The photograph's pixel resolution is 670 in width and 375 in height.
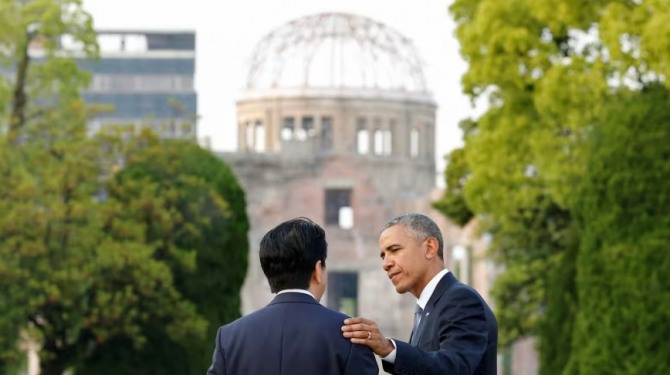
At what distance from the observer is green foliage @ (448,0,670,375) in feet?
94.6

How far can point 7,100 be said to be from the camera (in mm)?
37500

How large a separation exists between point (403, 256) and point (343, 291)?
265 feet

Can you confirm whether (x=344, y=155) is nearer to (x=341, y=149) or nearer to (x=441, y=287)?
(x=341, y=149)

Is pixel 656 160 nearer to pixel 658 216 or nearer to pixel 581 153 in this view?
pixel 658 216

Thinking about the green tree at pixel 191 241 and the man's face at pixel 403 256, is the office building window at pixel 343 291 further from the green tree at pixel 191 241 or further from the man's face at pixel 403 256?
the man's face at pixel 403 256

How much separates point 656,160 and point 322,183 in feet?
187

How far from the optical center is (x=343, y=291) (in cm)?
8900

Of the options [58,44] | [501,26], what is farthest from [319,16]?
[501,26]

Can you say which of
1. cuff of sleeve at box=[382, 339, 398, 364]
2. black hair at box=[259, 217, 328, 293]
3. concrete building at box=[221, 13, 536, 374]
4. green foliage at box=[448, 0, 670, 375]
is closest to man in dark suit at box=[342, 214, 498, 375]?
cuff of sleeve at box=[382, 339, 398, 364]

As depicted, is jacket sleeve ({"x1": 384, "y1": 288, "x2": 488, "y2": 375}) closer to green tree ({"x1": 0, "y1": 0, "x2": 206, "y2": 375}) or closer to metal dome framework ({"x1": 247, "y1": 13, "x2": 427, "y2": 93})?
green tree ({"x1": 0, "y1": 0, "x2": 206, "y2": 375})

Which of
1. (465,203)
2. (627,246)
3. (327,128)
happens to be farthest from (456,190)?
(327,128)

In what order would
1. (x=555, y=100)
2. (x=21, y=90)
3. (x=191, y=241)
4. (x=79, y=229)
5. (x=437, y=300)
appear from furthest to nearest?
(x=191, y=241), (x=21, y=90), (x=79, y=229), (x=555, y=100), (x=437, y=300)

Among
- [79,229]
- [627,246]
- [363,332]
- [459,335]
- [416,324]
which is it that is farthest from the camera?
[79,229]

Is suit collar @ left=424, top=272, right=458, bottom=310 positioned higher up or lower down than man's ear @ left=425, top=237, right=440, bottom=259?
lower down
